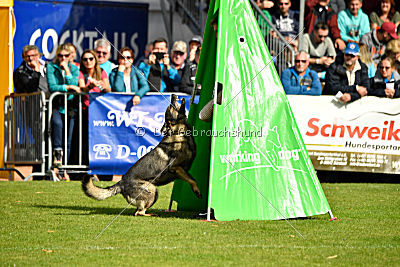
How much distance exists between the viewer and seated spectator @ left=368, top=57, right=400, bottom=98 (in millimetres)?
14836

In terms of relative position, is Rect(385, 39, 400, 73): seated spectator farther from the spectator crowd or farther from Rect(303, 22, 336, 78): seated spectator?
Rect(303, 22, 336, 78): seated spectator

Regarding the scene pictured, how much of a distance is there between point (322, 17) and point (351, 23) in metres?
0.76

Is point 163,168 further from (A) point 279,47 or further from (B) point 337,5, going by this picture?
(B) point 337,5

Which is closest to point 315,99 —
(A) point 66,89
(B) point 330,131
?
(B) point 330,131

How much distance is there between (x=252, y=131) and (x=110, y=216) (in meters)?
2.17

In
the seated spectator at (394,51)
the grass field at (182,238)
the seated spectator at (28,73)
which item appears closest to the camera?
the grass field at (182,238)

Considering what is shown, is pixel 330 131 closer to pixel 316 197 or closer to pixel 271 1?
pixel 271 1

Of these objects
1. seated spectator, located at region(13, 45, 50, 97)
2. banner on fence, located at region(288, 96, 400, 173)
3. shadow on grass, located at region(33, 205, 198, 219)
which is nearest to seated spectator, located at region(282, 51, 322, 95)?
banner on fence, located at region(288, 96, 400, 173)

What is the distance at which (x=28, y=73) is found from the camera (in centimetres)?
1480

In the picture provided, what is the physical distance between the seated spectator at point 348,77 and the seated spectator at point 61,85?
5414mm

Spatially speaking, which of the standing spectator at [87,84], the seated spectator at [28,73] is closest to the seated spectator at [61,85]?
the standing spectator at [87,84]

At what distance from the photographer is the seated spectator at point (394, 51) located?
16.3 metres

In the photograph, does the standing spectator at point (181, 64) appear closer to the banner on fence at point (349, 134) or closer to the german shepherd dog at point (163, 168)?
the banner on fence at point (349, 134)

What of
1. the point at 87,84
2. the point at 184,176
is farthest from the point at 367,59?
the point at 184,176
